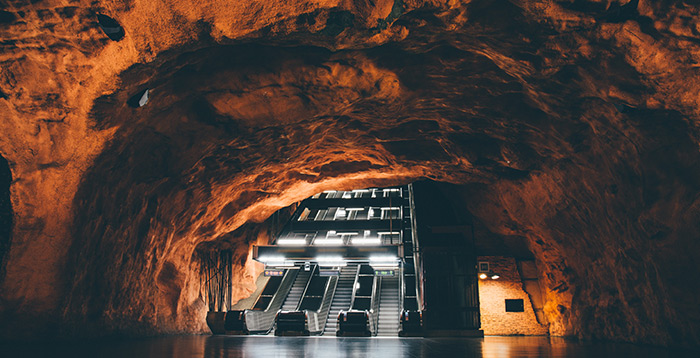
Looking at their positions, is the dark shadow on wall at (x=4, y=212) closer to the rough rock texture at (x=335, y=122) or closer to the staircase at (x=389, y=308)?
the rough rock texture at (x=335, y=122)

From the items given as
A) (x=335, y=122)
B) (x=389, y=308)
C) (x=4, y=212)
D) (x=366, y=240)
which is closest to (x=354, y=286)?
(x=366, y=240)

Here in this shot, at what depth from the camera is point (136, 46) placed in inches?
232

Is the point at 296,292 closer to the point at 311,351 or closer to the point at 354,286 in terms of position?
the point at 354,286

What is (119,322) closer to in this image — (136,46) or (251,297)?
(136,46)

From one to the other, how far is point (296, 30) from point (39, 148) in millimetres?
4398

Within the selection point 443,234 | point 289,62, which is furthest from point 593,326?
point 289,62

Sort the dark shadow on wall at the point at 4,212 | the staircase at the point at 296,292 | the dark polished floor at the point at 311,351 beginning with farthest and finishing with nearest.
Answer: the staircase at the point at 296,292 < the dark shadow on wall at the point at 4,212 < the dark polished floor at the point at 311,351

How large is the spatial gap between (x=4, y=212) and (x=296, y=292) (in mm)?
14731

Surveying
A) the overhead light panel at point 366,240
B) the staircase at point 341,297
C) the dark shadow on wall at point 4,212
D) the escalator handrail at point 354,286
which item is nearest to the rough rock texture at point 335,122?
the dark shadow on wall at point 4,212

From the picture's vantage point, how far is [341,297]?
20297mm

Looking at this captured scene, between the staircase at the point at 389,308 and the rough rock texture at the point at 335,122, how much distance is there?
23.9ft

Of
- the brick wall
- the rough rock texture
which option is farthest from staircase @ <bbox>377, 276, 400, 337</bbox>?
the rough rock texture

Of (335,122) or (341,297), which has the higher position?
(335,122)

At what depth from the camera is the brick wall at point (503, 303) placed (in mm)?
15766
